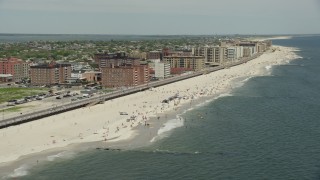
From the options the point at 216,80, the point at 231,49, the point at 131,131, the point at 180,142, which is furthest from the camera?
the point at 231,49

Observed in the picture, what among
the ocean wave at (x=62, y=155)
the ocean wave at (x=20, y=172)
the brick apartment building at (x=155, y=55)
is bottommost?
the ocean wave at (x=20, y=172)

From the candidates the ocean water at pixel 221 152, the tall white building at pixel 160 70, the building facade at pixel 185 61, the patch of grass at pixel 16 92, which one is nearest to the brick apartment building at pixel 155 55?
the building facade at pixel 185 61

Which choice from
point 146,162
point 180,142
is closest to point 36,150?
point 146,162

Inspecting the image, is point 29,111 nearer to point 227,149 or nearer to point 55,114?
point 55,114

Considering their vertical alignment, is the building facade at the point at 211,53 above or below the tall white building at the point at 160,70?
above

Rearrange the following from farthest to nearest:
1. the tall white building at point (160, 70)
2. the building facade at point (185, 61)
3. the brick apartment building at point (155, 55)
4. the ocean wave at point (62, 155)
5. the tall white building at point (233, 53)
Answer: the tall white building at point (233, 53) < the brick apartment building at point (155, 55) < the building facade at point (185, 61) < the tall white building at point (160, 70) < the ocean wave at point (62, 155)

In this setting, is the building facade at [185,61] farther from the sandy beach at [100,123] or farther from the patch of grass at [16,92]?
the patch of grass at [16,92]
